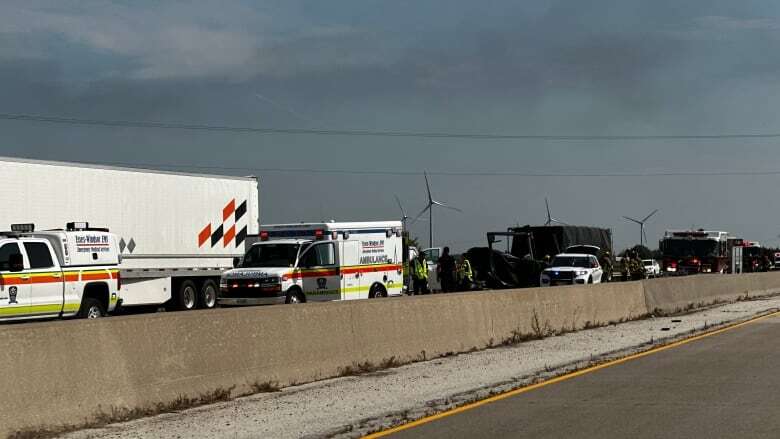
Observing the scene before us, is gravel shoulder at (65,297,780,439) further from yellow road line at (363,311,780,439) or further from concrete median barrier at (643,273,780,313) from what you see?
concrete median barrier at (643,273,780,313)

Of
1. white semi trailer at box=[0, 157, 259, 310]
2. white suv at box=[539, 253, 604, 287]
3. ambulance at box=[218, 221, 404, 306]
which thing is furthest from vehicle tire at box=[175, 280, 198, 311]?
white suv at box=[539, 253, 604, 287]

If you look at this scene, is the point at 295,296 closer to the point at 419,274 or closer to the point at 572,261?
the point at 419,274

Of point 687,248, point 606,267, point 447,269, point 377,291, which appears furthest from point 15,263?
point 687,248

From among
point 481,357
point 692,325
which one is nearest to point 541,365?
point 481,357

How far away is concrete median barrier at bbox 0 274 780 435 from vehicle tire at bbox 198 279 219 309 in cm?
1202

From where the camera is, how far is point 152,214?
95.0 ft


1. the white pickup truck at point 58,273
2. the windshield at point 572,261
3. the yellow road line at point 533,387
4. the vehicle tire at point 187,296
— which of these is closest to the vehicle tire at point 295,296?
the vehicle tire at point 187,296

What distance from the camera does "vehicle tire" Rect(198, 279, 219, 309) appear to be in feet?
99.7

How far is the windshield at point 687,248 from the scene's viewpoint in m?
55.4

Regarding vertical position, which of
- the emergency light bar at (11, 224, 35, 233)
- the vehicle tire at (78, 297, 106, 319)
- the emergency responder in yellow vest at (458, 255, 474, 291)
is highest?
the emergency light bar at (11, 224, 35, 233)

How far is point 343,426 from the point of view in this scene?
10.8 meters

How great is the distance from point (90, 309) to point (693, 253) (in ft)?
133

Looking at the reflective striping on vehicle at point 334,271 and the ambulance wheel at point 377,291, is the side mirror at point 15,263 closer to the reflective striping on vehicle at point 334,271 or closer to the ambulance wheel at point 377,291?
the reflective striping on vehicle at point 334,271

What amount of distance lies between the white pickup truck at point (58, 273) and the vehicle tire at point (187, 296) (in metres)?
7.10
